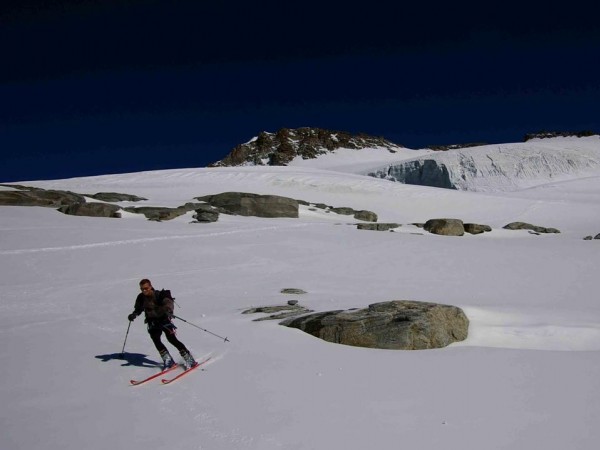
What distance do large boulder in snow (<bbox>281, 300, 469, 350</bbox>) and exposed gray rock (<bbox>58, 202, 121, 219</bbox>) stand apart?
61.0 ft

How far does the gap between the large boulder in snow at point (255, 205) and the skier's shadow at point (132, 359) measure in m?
21.0

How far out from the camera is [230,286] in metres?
14.8

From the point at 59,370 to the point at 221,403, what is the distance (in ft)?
9.54

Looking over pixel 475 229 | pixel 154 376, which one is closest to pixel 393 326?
pixel 154 376

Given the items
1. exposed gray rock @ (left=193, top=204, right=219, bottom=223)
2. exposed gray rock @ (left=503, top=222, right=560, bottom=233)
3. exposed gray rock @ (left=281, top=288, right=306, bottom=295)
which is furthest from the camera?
exposed gray rock @ (left=503, top=222, right=560, bottom=233)

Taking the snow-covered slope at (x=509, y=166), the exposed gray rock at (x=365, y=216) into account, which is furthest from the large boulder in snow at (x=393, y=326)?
the snow-covered slope at (x=509, y=166)

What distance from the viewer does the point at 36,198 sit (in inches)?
1061

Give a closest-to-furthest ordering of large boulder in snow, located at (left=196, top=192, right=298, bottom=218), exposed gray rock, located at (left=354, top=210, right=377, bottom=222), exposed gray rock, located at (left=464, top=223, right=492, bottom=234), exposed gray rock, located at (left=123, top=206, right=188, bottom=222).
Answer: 1. exposed gray rock, located at (left=123, top=206, right=188, bottom=222)
2. exposed gray rock, located at (left=464, top=223, right=492, bottom=234)
3. large boulder in snow, located at (left=196, top=192, right=298, bottom=218)
4. exposed gray rock, located at (left=354, top=210, right=377, bottom=222)

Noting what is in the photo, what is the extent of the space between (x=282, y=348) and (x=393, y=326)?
1924 mm

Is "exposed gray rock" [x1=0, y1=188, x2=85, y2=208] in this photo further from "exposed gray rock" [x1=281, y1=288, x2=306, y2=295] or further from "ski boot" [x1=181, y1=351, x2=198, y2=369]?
"ski boot" [x1=181, y1=351, x2=198, y2=369]

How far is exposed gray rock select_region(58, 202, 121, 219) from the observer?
81.3 feet

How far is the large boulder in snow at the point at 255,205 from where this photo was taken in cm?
2911

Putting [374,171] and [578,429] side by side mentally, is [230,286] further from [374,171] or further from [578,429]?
[374,171]

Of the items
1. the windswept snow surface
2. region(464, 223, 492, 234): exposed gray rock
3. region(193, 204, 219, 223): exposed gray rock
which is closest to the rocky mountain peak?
region(464, 223, 492, 234): exposed gray rock
